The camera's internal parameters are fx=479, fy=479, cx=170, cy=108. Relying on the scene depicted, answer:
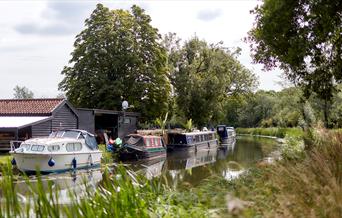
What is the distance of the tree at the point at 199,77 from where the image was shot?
48750mm

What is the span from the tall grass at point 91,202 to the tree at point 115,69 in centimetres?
3530

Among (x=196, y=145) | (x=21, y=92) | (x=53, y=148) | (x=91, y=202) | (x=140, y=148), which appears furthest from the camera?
(x=21, y=92)

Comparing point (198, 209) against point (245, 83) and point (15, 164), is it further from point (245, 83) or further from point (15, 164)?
point (245, 83)

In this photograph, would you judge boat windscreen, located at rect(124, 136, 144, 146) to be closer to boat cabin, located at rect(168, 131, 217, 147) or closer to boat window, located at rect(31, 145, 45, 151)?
boat cabin, located at rect(168, 131, 217, 147)

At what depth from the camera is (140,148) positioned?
3173cm

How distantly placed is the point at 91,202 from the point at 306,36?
1028cm

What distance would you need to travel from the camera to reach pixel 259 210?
5.19 meters

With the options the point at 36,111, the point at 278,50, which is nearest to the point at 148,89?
the point at 36,111

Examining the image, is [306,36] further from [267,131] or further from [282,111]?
[267,131]

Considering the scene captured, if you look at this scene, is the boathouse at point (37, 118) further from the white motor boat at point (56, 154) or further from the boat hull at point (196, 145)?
the boat hull at point (196, 145)

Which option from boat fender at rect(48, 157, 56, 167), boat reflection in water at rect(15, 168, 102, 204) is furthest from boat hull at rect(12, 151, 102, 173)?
boat reflection in water at rect(15, 168, 102, 204)

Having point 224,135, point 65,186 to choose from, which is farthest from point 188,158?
point 65,186

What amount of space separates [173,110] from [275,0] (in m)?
37.4

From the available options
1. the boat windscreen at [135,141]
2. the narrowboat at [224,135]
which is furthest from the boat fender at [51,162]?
the narrowboat at [224,135]
